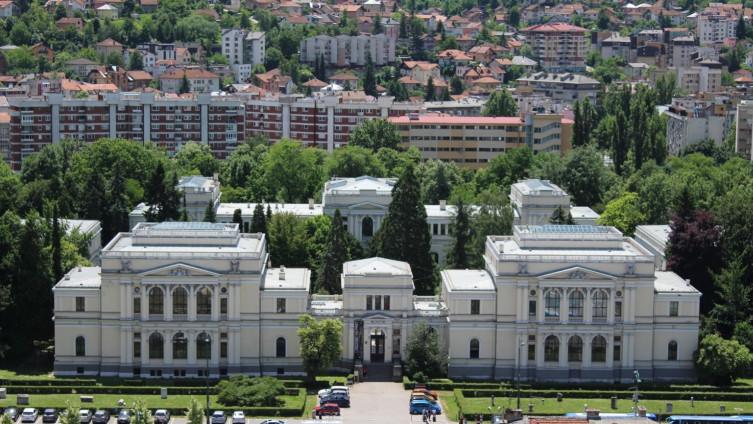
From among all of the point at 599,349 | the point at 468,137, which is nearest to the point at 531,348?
the point at 599,349

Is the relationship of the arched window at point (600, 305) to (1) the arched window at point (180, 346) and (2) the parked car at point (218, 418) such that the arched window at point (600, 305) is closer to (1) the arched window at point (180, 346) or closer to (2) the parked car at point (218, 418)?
(2) the parked car at point (218, 418)

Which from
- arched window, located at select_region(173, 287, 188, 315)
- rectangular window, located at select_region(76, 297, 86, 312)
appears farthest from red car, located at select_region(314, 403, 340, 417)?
rectangular window, located at select_region(76, 297, 86, 312)

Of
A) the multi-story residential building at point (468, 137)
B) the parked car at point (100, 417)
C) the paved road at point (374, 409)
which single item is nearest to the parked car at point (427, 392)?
the paved road at point (374, 409)

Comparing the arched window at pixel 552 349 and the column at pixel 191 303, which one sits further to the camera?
the arched window at pixel 552 349

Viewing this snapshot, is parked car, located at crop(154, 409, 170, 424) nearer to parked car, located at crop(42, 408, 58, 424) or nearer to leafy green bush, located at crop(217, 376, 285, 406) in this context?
leafy green bush, located at crop(217, 376, 285, 406)

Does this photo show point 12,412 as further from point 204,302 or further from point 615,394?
point 615,394
